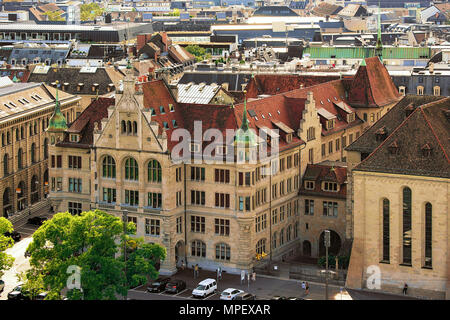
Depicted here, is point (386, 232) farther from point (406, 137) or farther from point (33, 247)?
point (33, 247)

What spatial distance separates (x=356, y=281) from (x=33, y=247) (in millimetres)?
42739

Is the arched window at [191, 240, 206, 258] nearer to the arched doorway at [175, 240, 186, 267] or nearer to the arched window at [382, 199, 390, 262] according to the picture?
the arched doorway at [175, 240, 186, 267]

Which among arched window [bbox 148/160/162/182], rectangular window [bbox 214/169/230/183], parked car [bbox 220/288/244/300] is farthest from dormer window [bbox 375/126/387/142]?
arched window [bbox 148/160/162/182]

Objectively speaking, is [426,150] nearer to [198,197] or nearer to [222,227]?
[222,227]

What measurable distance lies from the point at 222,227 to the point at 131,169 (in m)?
15.3

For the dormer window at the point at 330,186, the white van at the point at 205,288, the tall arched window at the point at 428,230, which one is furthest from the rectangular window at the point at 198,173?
the tall arched window at the point at 428,230

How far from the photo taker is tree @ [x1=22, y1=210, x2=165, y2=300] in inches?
6378

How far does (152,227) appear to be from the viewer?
189875mm

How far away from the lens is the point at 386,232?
176500 millimetres

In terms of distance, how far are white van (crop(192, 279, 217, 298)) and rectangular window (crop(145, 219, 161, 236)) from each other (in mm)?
14168

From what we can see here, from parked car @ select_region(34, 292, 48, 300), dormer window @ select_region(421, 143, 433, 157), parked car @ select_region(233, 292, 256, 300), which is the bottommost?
parked car @ select_region(233, 292, 256, 300)

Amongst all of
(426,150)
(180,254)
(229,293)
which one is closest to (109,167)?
(180,254)

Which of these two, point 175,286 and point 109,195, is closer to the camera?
point 175,286
